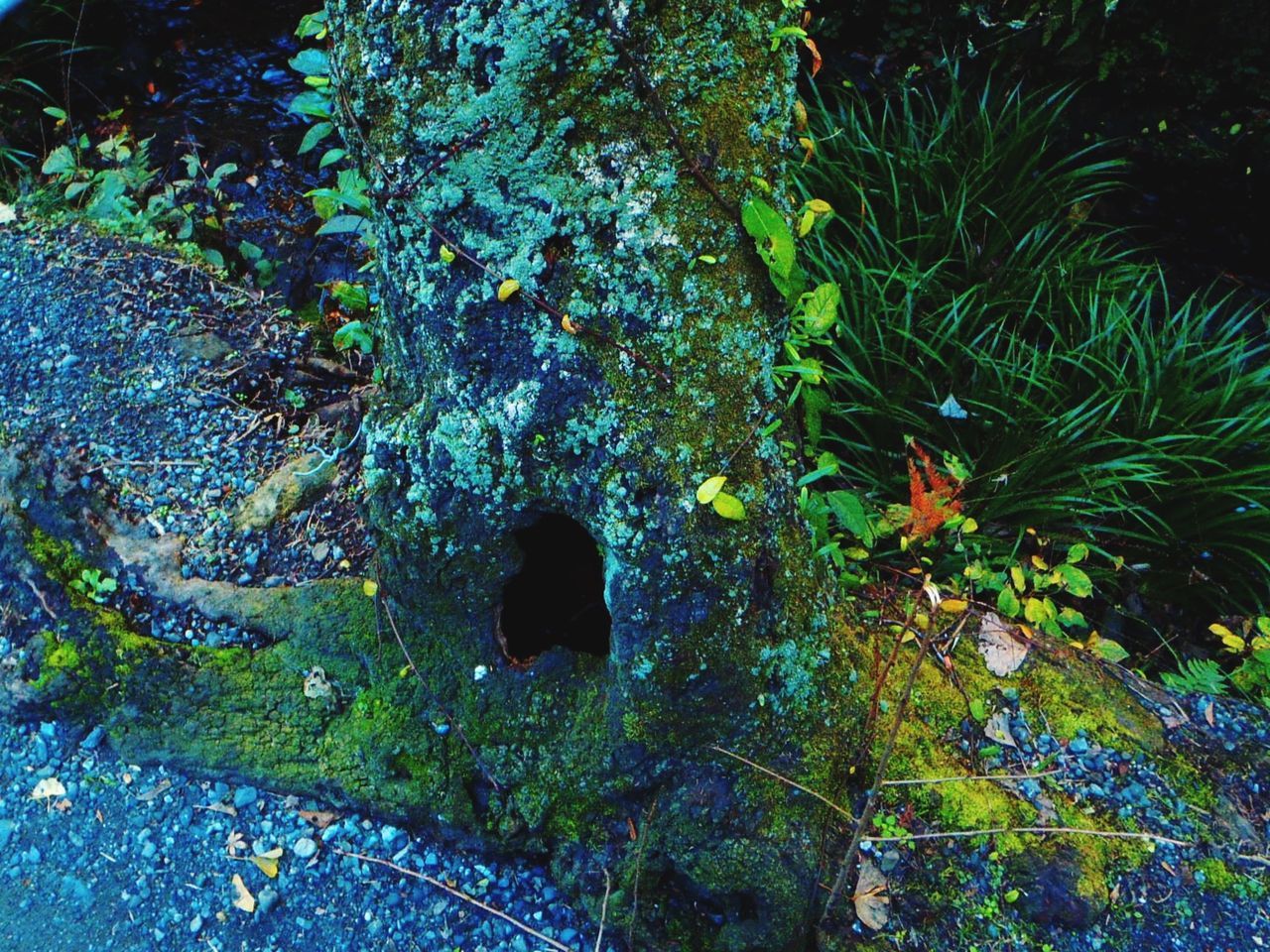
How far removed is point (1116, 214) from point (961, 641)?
2586 millimetres

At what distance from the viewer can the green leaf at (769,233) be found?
174 centimetres

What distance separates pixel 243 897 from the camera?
7.04 ft

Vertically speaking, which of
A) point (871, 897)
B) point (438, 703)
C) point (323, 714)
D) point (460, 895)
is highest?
point (438, 703)

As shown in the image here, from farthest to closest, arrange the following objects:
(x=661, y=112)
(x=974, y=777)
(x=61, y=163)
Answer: (x=61, y=163)
(x=974, y=777)
(x=661, y=112)

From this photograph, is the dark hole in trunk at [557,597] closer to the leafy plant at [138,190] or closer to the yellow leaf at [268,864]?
the yellow leaf at [268,864]

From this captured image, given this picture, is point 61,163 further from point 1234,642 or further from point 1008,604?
point 1234,642

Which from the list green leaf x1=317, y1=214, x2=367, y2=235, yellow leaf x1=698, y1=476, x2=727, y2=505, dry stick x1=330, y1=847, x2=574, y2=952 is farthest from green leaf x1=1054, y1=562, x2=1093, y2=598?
green leaf x1=317, y1=214, x2=367, y2=235

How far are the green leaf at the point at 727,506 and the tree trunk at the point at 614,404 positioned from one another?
43 millimetres

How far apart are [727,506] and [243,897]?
1506 mm

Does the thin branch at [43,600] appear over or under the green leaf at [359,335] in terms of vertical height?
under

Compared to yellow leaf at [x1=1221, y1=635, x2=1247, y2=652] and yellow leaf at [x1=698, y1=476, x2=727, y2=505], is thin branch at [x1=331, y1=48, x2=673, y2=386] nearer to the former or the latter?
yellow leaf at [x1=698, y1=476, x2=727, y2=505]

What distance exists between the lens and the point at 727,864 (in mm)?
1918

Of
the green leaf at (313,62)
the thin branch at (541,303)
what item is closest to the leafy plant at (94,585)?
the thin branch at (541,303)

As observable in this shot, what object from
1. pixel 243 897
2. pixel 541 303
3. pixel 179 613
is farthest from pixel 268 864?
pixel 541 303
